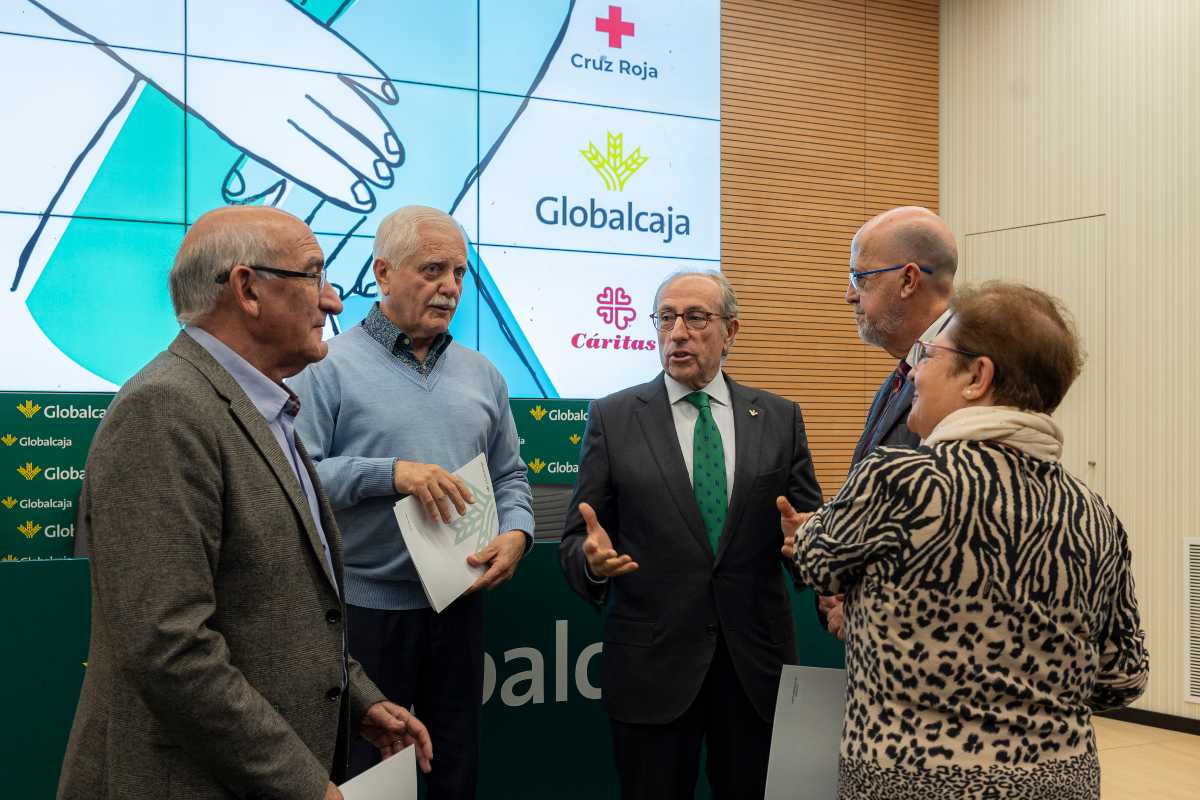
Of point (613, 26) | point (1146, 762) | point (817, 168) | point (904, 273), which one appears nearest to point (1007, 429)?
point (904, 273)

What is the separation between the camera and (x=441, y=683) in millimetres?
2496

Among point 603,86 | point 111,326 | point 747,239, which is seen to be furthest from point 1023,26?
point 111,326

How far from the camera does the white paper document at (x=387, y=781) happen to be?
158 centimetres

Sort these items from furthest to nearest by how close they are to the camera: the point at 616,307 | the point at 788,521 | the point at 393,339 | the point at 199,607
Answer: the point at 616,307, the point at 393,339, the point at 788,521, the point at 199,607

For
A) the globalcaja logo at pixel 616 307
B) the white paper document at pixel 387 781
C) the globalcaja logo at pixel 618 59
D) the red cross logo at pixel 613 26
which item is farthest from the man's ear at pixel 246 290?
the red cross logo at pixel 613 26

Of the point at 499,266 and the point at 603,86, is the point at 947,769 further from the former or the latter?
the point at 603,86

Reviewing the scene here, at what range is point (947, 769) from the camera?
1.52 meters

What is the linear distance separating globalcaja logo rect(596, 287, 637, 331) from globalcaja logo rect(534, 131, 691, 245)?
0.40 meters

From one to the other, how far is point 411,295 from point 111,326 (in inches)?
133

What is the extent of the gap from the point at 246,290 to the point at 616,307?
197 inches

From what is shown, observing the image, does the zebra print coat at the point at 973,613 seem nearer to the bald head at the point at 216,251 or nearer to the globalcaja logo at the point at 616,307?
the bald head at the point at 216,251

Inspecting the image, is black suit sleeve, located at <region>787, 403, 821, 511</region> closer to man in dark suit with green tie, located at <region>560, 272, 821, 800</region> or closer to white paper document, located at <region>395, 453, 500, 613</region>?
man in dark suit with green tie, located at <region>560, 272, 821, 800</region>

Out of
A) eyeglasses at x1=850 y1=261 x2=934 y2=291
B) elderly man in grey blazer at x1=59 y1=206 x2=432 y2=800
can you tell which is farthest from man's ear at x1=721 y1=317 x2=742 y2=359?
elderly man in grey blazer at x1=59 y1=206 x2=432 y2=800

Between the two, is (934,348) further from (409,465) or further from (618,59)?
(618,59)
